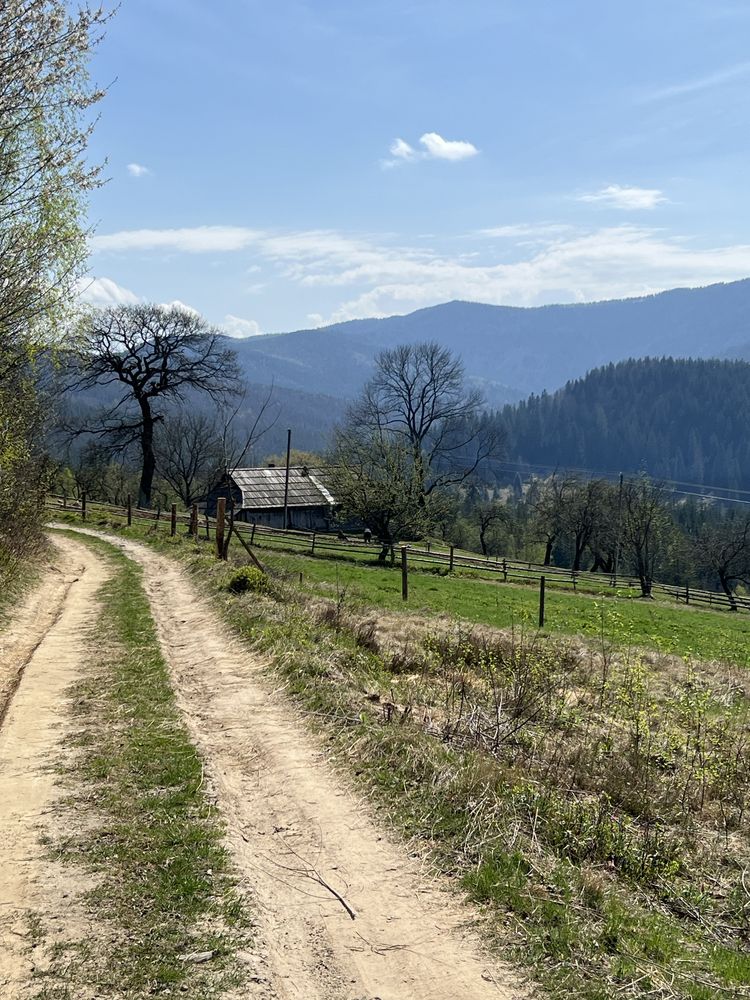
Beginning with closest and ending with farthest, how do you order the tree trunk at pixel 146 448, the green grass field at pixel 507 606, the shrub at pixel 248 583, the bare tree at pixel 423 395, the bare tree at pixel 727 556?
the shrub at pixel 248 583
the green grass field at pixel 507 606
the tree trunk at pixel 146 448
the bare tree at pixel 423 395
the bare tree at pixel 727 556

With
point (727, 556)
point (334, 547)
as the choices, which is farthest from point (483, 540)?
point (334, 547)

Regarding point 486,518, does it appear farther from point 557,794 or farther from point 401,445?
point 557,794

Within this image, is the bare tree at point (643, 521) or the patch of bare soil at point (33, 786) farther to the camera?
the bare tree at point (643, 521)

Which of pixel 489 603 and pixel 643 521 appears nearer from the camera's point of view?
pixel 489 603

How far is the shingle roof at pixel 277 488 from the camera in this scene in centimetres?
5504

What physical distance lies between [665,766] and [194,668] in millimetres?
6665

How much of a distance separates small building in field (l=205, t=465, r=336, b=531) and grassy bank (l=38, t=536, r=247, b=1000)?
45846 mm

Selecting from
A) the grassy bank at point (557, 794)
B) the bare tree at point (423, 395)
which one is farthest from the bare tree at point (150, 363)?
the grassy bank at point (557, 794)

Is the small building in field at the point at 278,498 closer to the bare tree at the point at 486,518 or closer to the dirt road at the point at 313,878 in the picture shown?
the bare tree at the point at 486,518

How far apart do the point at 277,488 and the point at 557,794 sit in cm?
5154

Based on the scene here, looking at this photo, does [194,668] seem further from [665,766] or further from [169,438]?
[169,438]

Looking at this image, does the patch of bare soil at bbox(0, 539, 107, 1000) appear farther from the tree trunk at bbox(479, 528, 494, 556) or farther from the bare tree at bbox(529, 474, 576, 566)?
the tree trunk at bbox(479, 528, 494, 556)

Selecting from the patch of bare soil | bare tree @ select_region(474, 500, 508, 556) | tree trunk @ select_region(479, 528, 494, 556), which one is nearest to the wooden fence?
the patch of bare soil

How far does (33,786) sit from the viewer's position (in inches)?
259
